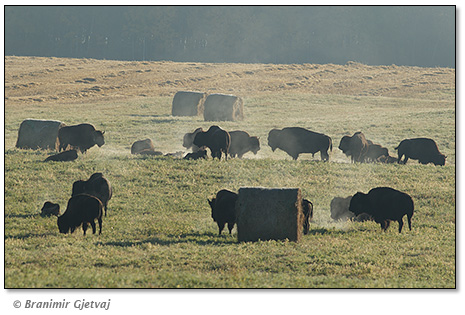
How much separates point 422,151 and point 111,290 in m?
20.6

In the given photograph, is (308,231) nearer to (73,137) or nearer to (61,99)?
(73,137)

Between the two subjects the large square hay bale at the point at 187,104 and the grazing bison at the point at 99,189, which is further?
the large square hay bale at the point at 187,104

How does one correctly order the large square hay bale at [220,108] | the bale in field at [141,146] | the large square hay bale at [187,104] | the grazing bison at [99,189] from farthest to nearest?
the large square hay bale at [187,104] → the large square hay bale at [220,108] → the bale in field at [141,146] → the grazing bison at [99,189]

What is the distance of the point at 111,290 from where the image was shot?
33.6ft

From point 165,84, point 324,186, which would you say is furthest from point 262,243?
point 165,84

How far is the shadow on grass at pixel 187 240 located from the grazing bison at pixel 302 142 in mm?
12879

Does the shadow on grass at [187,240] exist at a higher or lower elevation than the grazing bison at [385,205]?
lower

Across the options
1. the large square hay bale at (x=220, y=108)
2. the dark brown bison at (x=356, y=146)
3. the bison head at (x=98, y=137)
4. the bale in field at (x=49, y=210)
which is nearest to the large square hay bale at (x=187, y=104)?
the large square hay bale at (x=220, y=108)

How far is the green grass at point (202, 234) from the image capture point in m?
11.5

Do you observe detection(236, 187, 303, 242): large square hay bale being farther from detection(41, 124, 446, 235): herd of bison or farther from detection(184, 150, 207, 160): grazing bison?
detection(184, 150, 207, 160): grazing bison

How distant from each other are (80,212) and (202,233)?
2.95 meters

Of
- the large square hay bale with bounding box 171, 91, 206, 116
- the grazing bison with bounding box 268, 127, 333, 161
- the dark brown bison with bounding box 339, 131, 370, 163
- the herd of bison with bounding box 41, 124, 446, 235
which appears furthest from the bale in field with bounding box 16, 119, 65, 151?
the large square hay bale with bounding box 171, 91, 206, 116

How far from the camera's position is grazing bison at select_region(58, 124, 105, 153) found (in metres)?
27.9

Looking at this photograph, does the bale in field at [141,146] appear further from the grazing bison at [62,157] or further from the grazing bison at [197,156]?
the grazing bison at [62,157]
